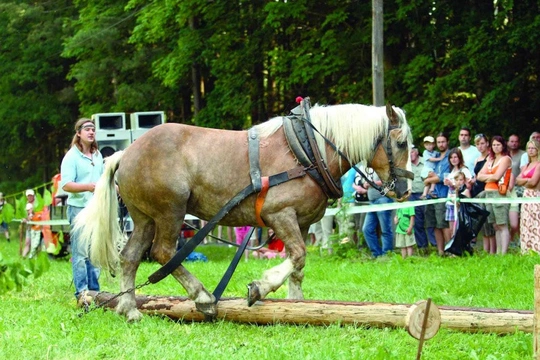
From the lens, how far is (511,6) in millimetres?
16156

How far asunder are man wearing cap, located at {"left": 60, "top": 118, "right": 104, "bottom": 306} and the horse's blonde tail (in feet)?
2.06

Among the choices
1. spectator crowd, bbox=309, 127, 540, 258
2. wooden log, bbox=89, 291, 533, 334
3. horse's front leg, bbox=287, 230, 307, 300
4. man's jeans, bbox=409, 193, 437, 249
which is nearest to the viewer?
wooden log, bbox=89, 291, 533, 334

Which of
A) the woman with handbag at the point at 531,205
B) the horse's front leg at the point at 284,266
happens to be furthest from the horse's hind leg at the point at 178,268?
the woman with handbag at the point at 531,205

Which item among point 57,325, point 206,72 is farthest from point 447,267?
point 206,72

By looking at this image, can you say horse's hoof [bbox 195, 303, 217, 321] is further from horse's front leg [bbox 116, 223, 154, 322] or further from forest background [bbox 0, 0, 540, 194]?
forest background [bbox 0, 0, 540, 194]

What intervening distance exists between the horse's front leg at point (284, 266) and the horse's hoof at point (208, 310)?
16.0 inches

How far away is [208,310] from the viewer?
24.7 ft

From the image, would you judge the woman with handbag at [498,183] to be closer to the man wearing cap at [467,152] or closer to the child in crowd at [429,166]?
the man wearing cap at [467,152]

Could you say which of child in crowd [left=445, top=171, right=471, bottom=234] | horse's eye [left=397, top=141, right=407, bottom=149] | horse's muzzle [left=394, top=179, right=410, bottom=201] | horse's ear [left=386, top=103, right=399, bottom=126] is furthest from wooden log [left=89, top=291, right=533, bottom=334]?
child in crowd [left=445, top=171, right=471, bottom=234]

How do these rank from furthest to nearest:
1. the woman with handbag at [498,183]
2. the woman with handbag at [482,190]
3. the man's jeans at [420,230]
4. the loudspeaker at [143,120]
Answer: the loudspeaker at [143,120] → the man's jeans at [420,230] → the woman with handbag at [482,190] → the woman with handbag at [498,183]

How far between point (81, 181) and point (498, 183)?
645 centimetres

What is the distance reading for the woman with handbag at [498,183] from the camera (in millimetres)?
12734

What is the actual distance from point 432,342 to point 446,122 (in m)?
11.7

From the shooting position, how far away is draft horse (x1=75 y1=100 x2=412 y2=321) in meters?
7.51
